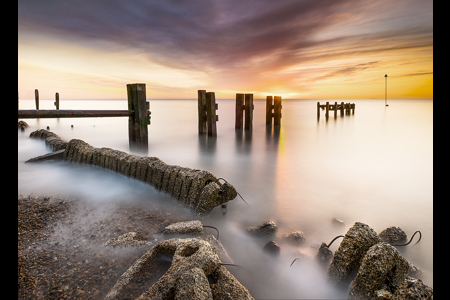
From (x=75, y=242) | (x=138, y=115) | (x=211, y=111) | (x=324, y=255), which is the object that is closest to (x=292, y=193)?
(x=324, y=255)

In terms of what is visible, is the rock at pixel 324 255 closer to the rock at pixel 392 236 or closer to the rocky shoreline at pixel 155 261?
the rocky shoreline at pixel 155 261

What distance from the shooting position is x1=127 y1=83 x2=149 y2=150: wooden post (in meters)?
6.39

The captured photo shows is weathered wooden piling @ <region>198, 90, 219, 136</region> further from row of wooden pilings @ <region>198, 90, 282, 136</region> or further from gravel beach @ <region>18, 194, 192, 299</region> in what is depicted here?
gravel beach @ <region>18, 194, 192, 299</region>

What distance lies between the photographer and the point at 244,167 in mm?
6246

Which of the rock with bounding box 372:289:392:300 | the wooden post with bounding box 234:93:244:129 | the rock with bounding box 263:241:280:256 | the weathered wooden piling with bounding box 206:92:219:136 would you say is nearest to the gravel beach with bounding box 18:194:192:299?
the rock with bounding box 263:241:280:256

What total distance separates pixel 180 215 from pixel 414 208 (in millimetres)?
3803

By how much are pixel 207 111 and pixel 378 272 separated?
8940 millimetres

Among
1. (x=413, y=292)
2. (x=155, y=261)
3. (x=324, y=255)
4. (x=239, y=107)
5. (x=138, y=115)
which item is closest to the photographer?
(x=413, y=292)

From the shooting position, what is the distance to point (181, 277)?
148 cm

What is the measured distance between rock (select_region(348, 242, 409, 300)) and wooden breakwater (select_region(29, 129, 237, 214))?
1.87 metres

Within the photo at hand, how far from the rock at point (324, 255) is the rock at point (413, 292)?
2.94 feet

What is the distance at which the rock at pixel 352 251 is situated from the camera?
189 centimetres

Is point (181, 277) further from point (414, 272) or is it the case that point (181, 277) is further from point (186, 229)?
point (414, 272)

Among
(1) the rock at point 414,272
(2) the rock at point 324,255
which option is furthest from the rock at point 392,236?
(2) the rock at point 324,255
